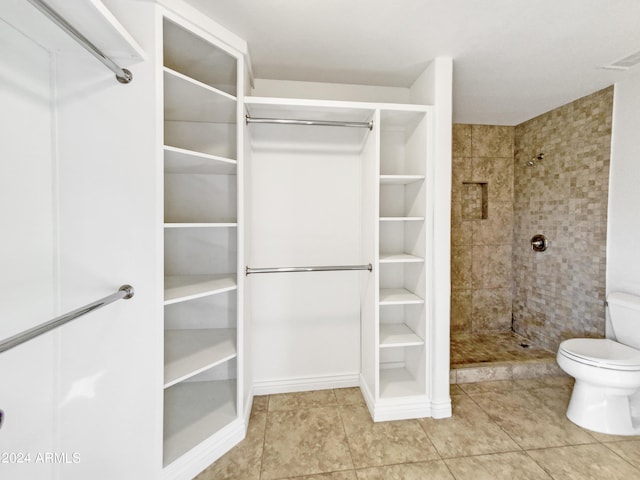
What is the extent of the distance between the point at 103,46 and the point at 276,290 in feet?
5.28

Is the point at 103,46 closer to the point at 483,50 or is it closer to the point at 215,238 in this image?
the point at 215,238

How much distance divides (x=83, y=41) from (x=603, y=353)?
3.09 meters

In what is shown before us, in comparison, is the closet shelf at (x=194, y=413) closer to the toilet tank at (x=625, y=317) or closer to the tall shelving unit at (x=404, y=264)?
the tall shelving unit at (x=404, y=264)

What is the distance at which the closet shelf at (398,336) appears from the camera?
1.85 metres

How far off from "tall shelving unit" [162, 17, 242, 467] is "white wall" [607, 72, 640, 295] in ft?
8.90

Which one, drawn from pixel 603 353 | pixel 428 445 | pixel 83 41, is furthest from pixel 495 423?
pixel 83 41

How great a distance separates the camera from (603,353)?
1.80 m

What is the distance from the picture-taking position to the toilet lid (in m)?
1.60

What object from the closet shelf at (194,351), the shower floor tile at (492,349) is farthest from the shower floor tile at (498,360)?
the closet shelf at (194,351)

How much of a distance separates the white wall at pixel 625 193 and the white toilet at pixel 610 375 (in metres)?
0.21

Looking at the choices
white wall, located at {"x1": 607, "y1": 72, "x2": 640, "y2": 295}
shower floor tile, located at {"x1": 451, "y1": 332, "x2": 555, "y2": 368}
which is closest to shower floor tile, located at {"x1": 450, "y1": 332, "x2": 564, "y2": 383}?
shower floor tile, located at {"x1": 451, "y1": 332, "x2": 555, "y2": 368}

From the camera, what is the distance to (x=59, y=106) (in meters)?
1.14

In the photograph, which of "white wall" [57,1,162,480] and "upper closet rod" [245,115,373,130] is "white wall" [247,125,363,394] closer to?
"upper closet rod" [245,115,373,130]

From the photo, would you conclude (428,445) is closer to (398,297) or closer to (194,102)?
(398,297)
